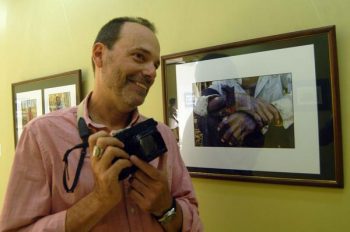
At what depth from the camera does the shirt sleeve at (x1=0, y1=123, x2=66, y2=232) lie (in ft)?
2.68

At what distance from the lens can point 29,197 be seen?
0.83 metres

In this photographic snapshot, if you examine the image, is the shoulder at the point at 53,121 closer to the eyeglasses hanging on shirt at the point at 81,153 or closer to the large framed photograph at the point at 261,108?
the eyeglasses hanging on shirt at the point at 81,153

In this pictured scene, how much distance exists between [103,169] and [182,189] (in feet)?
1.14

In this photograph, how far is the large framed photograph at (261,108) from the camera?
1004 millimetres

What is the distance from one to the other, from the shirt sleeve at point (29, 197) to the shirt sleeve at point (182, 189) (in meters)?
0.34

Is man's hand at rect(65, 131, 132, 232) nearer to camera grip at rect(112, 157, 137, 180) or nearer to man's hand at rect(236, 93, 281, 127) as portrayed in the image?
camera grip at rect(112, 157, 137, 180)

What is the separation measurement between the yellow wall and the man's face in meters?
0.38

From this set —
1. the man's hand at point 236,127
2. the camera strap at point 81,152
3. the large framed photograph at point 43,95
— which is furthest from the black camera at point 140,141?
the large framed photograph at point 43,95

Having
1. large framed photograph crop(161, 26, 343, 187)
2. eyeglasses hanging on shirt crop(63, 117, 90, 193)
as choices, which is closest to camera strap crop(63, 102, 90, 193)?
eyeglasses hanging on shirt crop(63, 117, 90, 193)

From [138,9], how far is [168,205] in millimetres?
917

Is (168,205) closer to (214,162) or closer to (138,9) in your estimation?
(214,162)

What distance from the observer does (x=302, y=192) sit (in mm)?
1065

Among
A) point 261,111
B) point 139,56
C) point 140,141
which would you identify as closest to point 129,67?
point 139,56

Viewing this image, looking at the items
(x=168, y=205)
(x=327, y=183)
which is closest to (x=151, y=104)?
(x=168, y=205)
